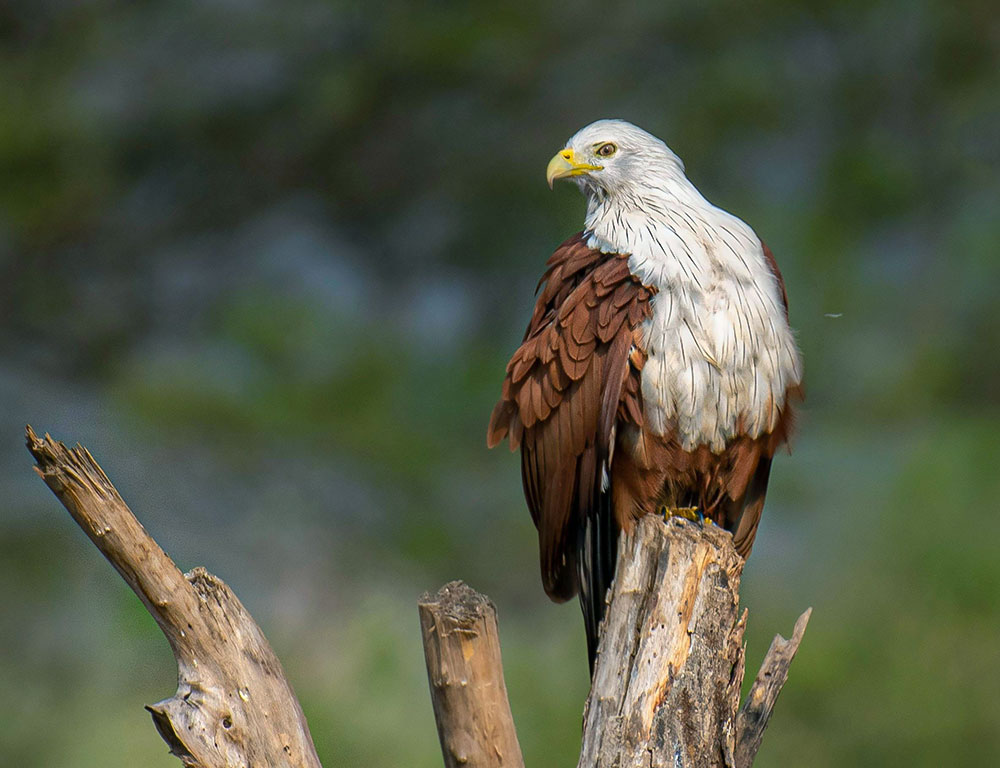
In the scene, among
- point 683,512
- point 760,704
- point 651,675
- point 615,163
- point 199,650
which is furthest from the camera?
point 615,163

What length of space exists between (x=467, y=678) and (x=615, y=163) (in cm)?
146

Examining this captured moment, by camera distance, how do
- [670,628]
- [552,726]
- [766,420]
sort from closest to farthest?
[670,628]
[766,420]
[552,726]

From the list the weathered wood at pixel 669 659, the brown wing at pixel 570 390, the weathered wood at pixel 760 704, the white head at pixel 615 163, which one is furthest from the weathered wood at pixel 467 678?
the white head at pixel 615 163

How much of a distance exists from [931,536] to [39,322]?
178 inches

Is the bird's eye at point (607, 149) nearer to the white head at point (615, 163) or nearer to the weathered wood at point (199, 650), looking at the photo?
the white head at point (615, 163)

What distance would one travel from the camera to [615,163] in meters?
3.01

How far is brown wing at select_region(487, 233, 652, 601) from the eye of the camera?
2.68 m

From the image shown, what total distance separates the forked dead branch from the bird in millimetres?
342

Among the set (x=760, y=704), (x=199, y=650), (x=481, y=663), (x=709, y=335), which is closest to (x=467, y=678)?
(x=481, y=663)

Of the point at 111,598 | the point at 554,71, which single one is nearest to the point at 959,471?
the point at 554,71

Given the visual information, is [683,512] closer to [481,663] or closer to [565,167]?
[481,663]

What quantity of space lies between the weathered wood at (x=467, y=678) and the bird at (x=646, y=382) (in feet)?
1.80

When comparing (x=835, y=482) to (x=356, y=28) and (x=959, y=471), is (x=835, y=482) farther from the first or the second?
(x=356, y=28)

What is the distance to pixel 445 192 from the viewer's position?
6.00m
